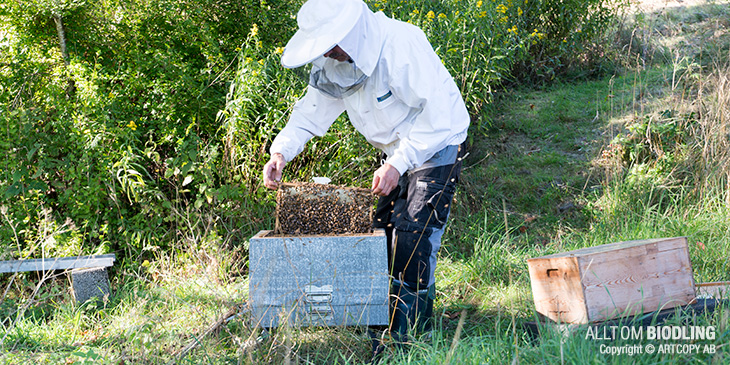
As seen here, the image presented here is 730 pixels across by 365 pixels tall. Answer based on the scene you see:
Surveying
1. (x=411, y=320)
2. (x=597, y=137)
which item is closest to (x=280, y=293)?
(x=411, y=320)

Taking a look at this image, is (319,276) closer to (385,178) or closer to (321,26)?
(385,178)

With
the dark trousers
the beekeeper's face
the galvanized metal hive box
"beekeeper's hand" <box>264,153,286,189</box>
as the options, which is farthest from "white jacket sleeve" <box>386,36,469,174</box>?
"beekeeper's hand" <box>264,153,286,189</box>

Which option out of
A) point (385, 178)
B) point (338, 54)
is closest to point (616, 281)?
point (385, 178)

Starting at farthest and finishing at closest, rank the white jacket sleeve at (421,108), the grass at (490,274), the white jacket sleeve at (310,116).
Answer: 1. the white jacket sleeve at (310,116)
2. the white jacket sleeve at (421,108)
3. the grass at (490,274)

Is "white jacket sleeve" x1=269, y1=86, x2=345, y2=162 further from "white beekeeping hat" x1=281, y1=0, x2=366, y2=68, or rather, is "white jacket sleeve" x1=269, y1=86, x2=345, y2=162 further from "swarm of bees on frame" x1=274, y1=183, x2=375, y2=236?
"white beekeeping hat" x1=281, y1=0, x2=366, y2=68

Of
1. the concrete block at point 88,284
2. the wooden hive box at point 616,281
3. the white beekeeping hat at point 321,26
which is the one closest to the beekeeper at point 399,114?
the white beekeeping hat at point 321,26

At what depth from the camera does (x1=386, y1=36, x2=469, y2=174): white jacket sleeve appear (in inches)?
96.1

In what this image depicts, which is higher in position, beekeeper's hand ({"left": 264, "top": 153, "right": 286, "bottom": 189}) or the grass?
beekeeper's hand ({"left": 264, "top": 153, "right": 286, "bottom": 189})

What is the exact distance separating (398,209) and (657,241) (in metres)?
1.20

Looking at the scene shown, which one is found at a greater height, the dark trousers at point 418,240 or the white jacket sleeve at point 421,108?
the white jacket sleeve at point 421,108

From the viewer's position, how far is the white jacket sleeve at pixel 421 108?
2.44 metres

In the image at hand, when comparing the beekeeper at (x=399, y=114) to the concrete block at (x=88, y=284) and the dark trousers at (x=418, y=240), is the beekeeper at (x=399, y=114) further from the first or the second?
the concrete block at (x=88, y=284)

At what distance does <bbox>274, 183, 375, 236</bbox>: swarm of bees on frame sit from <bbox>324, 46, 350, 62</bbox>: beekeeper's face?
0.62 m

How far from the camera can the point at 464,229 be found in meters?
4.12
